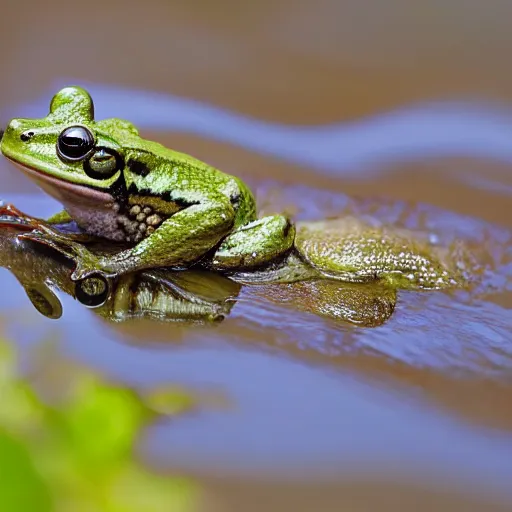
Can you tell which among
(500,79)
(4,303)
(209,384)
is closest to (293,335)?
(209,384)

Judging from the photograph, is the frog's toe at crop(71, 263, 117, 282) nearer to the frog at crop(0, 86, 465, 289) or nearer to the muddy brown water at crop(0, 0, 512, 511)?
the frog at crop(0, 86, 465, 289)

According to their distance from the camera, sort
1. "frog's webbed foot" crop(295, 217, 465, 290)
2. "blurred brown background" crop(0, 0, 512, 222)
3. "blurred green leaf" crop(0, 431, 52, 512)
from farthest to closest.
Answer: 1. "blurred brown background" crop(0, 0, 512, 222)
2. "frog's webbed foot" crop(295, 217, 465, 290)
3. "blurred green leaf" crop(0, 431, 52, 512)

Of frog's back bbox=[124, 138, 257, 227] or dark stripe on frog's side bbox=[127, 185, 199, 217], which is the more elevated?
frog's back bbox=[124, 138, 257, 227]

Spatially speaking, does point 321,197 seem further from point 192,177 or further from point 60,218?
point 60,218

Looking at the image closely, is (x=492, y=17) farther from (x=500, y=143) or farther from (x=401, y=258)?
(x=401, y=258)

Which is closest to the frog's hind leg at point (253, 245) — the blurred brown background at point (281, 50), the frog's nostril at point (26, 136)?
the frog's nostril at point (26, 136)

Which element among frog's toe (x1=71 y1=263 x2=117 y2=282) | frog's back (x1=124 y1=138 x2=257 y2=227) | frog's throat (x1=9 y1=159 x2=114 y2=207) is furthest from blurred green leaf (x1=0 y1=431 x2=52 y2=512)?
frog's back (x1=124 y1=138 x2=257 y2=227)

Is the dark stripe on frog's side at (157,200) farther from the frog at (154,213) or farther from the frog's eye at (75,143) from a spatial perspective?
the frog's eye at (75,143)
